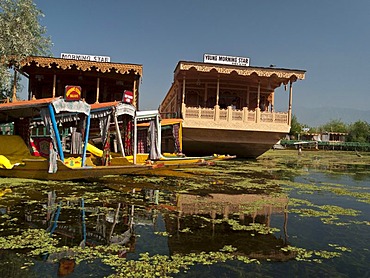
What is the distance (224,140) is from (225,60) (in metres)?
5.02

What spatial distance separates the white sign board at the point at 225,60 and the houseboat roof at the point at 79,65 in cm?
438

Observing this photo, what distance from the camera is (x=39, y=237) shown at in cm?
419

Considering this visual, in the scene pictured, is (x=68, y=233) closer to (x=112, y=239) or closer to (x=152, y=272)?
(x=112, y=239)

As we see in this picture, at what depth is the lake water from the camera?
3.46m

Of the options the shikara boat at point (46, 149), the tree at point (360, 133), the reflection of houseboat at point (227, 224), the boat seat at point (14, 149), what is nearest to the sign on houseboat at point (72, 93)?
the shikara boat at point (46, 149)

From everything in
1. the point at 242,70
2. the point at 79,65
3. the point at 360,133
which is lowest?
the point at 360,133

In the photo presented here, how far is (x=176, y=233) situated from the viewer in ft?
15.3

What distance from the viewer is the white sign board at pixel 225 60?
64.2 ft

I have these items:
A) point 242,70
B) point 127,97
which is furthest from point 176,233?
point 242,70

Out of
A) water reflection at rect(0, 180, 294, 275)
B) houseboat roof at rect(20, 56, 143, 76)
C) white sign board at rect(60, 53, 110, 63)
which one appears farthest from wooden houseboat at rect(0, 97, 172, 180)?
white sign board at rect(60, 53, 110, 63)

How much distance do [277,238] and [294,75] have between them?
16011 millimetres

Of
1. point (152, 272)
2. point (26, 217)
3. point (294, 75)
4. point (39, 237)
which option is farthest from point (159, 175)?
point (294, 75)

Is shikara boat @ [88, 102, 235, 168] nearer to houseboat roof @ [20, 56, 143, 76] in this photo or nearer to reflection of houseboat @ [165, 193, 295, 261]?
reflection of houseboat @ [165, 193, 295, 261]

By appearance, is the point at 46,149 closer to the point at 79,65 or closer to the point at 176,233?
the point at 79,65
